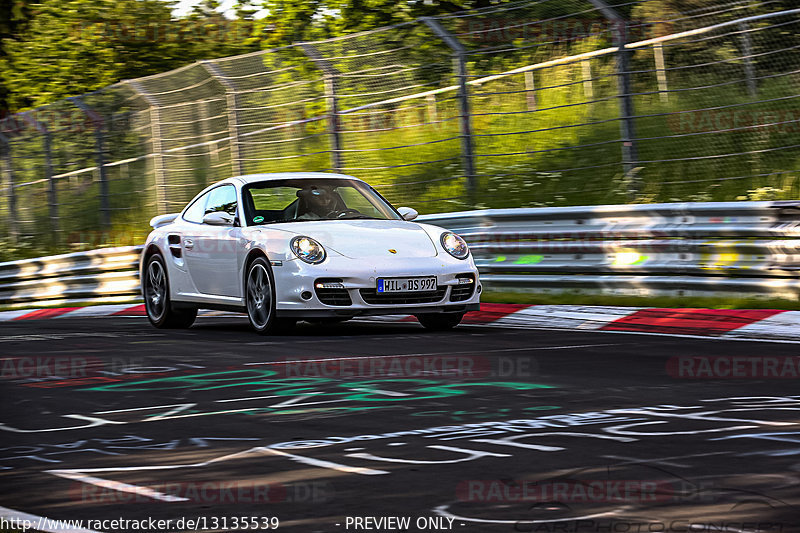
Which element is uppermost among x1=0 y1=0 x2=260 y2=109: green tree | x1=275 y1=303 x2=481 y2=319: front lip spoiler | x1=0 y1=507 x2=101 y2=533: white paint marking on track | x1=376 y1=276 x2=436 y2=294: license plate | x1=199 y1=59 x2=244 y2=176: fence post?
x1=0 y1=0 x2=260 y2=109: green tree

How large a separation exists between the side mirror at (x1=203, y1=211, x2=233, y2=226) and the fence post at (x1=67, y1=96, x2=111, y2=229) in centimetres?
861

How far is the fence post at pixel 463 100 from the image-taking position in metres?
14.0

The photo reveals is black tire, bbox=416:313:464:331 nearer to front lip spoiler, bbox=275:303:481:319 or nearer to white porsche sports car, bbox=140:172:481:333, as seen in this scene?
white porsche sports car, bbox=140:172:481:333

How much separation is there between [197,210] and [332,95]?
379 cm

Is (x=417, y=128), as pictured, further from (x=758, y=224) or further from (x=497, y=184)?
(x=758, y=224)

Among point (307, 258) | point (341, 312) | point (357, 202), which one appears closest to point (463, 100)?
point (357, 202)

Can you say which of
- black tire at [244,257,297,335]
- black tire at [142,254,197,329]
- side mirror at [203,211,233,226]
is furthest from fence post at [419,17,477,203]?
black tire at [244,257,297,335]

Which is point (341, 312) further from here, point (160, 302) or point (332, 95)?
point (332, 95)

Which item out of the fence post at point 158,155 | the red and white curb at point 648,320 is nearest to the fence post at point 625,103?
the red and white curb at point 648,320

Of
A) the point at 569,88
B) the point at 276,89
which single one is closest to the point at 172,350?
the point at 569,88

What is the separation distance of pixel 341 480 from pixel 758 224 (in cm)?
696

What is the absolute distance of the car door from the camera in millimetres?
11234

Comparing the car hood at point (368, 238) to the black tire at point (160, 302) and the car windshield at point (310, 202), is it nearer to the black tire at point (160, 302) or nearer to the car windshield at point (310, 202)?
the car windshield at point (310, 202)

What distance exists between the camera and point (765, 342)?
898cm
